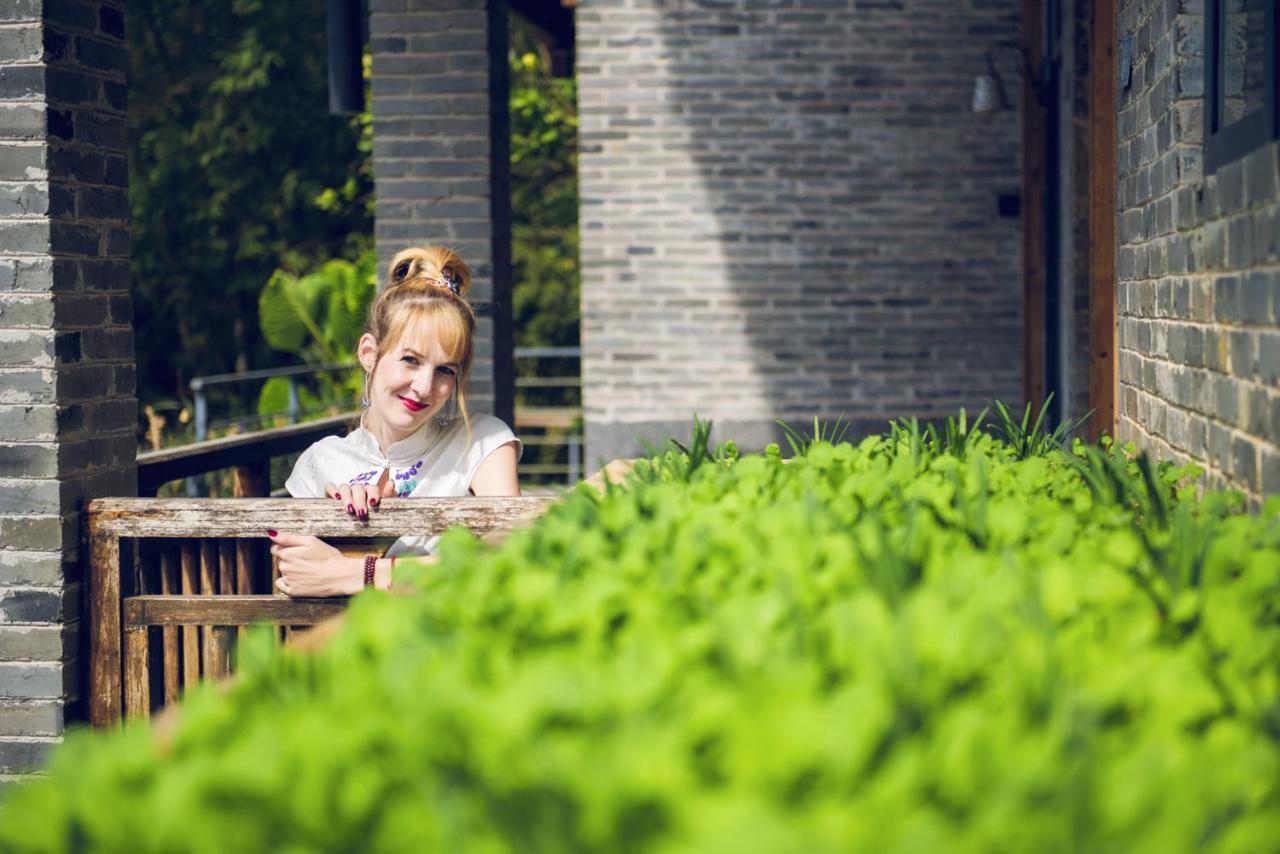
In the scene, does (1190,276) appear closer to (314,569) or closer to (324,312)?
(314,569)

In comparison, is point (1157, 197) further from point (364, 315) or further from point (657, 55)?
point (657, 55)

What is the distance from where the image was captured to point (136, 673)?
3957 mm

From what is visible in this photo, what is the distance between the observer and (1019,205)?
37.5ft

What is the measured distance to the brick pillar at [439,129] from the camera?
249 inches

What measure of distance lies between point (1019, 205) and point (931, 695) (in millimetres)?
10430

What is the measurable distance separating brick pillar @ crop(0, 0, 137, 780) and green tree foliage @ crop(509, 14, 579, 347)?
642 inches

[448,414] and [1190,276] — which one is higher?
[1190,276]

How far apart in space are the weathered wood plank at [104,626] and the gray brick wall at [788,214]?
7558 millimetres

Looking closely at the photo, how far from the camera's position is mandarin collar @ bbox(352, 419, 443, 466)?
4273mm

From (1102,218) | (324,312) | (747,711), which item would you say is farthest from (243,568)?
(324,312)

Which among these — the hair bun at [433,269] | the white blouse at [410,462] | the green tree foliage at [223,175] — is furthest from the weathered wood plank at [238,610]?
the green tree foliage at [223,175]

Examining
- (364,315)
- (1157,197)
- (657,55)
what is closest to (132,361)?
(364,315)

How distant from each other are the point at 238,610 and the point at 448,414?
891mm

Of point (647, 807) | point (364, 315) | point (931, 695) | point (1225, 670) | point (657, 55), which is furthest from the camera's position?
point (657, 55)
